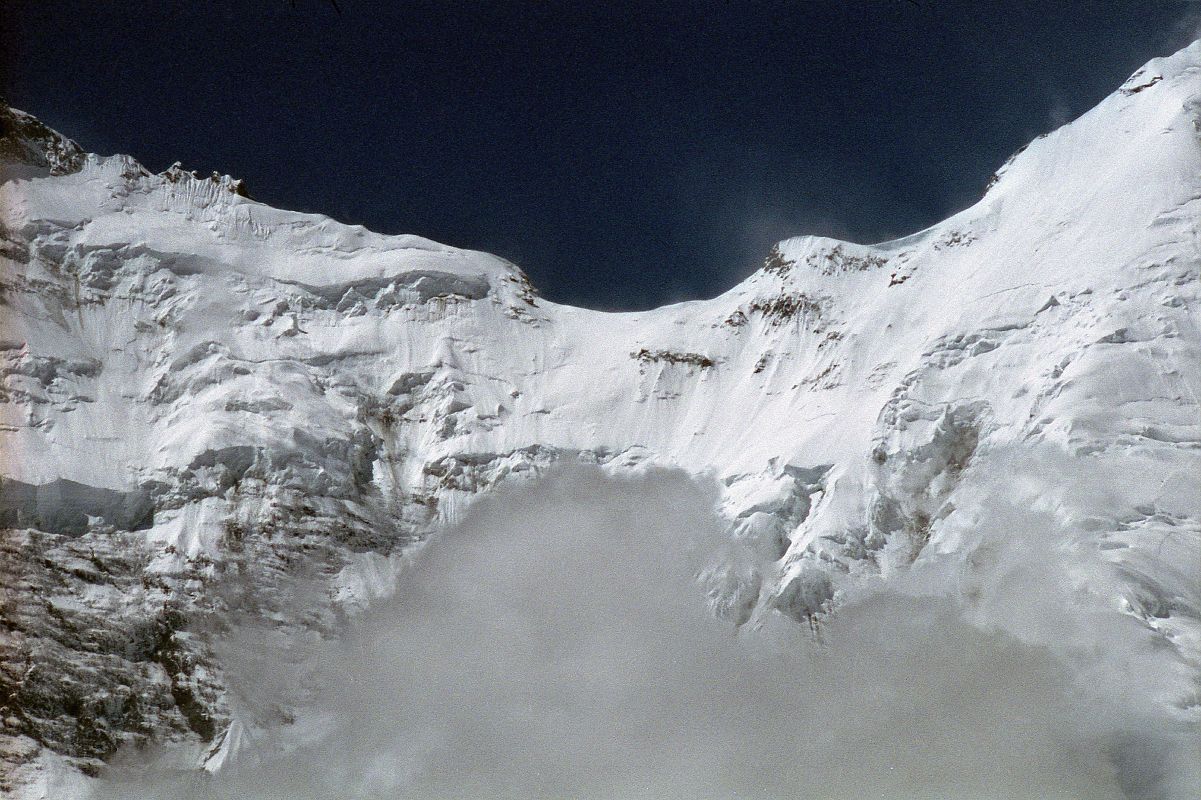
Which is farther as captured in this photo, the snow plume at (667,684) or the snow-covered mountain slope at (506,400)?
the snow-covered mountain slope at (506,400)

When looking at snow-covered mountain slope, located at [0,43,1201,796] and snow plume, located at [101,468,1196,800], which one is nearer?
snow plume, located at [101,468,1196,800]

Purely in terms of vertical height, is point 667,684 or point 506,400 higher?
point 506,400

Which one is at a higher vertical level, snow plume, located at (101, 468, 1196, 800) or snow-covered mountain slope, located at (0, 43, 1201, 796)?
snow-covered mountain slope, located at (0, 43, 1201, 796)

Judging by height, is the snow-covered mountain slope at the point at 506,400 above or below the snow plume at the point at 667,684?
above

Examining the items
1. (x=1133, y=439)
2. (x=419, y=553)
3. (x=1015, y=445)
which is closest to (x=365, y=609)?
(x=419, y=553)

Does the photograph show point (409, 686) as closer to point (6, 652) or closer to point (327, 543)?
point (327, 543)
